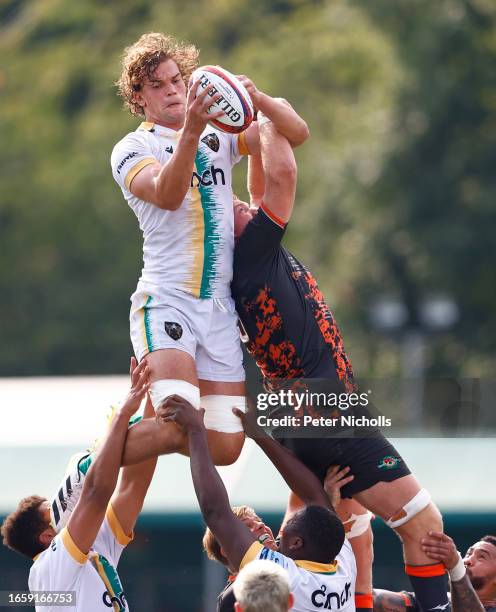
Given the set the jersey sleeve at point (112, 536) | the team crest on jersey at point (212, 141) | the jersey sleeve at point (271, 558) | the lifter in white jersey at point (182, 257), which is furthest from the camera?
the jersey sleeve at point (112, 536)

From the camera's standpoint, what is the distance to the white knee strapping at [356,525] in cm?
652

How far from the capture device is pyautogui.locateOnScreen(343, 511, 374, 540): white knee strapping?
6.52 metres

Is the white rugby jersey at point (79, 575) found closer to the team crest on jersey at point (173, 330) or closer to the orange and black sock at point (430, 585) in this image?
the team crest on jersey at point (173, 330)

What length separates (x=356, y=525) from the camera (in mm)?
6543

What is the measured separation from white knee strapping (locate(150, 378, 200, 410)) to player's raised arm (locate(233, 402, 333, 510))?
0.30m

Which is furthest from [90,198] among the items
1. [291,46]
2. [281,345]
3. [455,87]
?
[281,345]

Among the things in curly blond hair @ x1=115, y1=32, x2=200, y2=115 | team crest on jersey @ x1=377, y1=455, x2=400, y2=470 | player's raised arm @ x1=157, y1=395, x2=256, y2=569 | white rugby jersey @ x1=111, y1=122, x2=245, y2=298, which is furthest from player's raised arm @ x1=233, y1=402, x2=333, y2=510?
curly blond hair @ x1=115, y1=32, x2=200, y2=115

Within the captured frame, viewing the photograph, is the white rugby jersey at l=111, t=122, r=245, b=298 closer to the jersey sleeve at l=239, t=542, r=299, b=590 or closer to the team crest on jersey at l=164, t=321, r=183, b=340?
the team crest on jersey at l=164, t=321, r=183, b=340

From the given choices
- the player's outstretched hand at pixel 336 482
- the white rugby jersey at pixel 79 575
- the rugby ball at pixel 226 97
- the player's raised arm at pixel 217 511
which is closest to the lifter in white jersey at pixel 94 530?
the white rugby jersey at pixel 79 575

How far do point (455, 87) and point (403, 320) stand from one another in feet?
16.9

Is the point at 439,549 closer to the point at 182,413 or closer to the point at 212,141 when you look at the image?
the point at 182,413

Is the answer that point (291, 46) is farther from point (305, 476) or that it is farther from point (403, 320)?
point (305, 476)

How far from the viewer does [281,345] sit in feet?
20.1

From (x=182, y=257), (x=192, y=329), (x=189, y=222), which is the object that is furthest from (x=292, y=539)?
(x=189, y=222)
